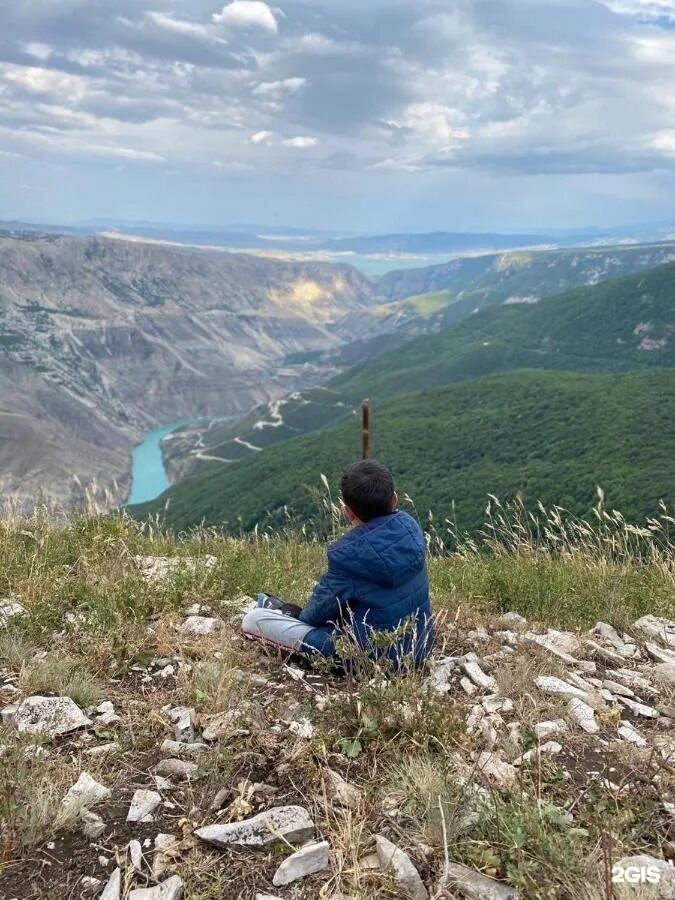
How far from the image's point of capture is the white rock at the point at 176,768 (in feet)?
10.8

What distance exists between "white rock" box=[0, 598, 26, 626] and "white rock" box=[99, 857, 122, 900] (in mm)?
2746

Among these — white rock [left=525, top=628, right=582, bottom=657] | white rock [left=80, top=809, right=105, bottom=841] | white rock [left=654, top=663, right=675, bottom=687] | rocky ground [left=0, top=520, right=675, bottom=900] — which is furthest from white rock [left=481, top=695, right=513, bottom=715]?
white rock [left=80, top=809, right=105, bottom=841]

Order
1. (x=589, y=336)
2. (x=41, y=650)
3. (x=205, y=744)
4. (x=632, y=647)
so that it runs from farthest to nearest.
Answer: (x=589, y=336)
(x=632, y=647)
(x=41, y=650)
(x=205, y=744)

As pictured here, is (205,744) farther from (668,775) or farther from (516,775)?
(668,775)

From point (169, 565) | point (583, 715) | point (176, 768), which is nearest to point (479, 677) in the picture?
point (583, 715)

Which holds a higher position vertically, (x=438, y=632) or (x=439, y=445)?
(x=438, y=632)

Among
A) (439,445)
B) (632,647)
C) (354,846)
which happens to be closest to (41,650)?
(354,846)

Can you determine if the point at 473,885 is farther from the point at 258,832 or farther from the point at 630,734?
the point at 630,734

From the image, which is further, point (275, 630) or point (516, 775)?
point (275, 630)

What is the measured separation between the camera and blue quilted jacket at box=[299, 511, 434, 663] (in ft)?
14.3

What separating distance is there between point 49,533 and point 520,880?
19.5ft

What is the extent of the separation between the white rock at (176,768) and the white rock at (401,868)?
110 cm

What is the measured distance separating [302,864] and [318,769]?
536 millimetres

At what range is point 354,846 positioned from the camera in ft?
8.84
